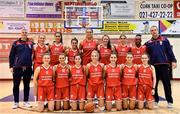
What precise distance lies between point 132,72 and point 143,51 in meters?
0.70

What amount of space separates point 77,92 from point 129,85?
1146mm

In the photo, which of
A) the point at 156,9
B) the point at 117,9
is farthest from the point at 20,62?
the point at 156,9

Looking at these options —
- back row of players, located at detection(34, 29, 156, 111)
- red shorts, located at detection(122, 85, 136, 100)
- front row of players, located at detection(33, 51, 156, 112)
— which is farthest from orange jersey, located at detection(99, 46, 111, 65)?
red shorts, located at detection(122, 85, 136, 100)

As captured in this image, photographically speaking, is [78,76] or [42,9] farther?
[42,9]

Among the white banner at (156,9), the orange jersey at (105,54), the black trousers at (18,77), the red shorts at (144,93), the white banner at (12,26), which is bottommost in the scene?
the red shorts at (144,93)

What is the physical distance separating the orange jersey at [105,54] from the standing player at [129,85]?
63 cm

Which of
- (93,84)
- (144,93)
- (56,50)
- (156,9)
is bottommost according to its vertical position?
(144,93)

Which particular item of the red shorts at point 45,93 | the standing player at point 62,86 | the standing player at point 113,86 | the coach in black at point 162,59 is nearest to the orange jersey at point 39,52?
the standing player at point 62,86

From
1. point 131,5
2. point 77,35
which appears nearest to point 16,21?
point 77,35

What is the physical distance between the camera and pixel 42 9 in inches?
550

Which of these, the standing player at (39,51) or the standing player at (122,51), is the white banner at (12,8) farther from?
the standing player at (122,51)

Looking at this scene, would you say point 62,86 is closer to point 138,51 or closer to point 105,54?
point 105,54

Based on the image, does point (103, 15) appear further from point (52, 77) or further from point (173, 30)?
point (52, 77)

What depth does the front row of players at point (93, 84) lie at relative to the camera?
679 cm
